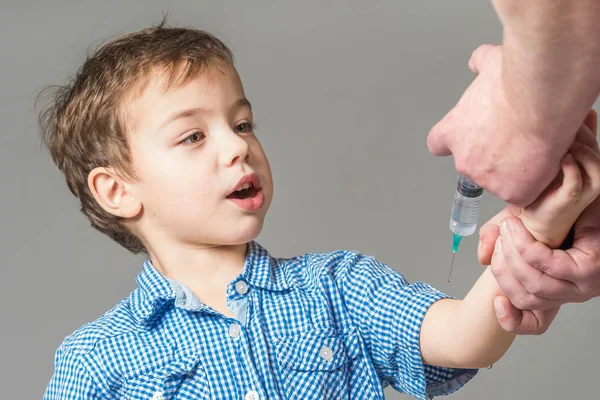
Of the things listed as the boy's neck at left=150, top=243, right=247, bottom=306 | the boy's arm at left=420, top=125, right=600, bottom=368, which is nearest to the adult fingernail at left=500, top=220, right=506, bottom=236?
the boy's arm at left=420, top=125, right=600, bottom=368

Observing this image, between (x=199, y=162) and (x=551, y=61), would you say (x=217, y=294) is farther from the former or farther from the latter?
(x=551, y=61)

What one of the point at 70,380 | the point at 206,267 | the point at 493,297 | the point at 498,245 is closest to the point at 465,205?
the point at 493,297

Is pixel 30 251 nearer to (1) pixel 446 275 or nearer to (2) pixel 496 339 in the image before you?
(1) pixel 446 275

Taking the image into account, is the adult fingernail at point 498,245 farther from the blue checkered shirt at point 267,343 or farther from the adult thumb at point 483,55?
the blue checkered shirt at point 267,343

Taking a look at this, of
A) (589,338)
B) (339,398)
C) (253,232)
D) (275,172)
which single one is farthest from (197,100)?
(589,338)

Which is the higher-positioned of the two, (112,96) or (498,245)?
(112,96)

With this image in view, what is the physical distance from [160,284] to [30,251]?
1.21 metres

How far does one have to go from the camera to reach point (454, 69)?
306 centimetres

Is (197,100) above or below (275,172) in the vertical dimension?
above

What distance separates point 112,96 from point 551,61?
3.13 ft

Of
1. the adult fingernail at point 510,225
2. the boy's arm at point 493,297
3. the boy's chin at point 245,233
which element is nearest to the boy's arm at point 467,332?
the boy's arm at point 493,297

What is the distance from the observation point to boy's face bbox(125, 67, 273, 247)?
1653mm

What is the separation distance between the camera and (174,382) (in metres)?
1.61

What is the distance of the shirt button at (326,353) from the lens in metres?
1.62
